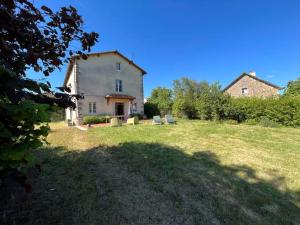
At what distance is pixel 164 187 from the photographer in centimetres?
490

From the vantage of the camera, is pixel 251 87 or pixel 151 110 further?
pixel 251 87

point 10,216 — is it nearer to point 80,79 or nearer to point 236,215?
point 236,215

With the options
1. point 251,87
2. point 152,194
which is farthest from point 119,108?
point 251,87

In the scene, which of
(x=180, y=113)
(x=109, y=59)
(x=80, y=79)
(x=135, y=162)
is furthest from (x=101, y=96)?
(x=135, y=162)

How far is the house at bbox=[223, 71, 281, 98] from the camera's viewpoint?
3175 cm

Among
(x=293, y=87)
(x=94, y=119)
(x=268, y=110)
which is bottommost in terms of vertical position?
(x=94, y=119)

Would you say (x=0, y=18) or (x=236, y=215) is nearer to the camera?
(x=0, y=18)

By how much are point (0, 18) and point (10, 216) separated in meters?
3.14

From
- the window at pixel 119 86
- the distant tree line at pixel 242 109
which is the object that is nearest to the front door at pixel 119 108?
the window at pixel 119 86

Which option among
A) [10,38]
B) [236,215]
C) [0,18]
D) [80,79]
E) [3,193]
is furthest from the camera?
[80,79]

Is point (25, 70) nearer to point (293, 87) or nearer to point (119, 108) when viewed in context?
point (119, 108)

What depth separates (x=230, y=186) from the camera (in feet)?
16.9

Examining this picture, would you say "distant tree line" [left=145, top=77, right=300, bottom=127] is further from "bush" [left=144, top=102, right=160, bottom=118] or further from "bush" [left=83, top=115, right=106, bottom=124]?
"bush" [left=83, top=115, right=106, bottom=124]

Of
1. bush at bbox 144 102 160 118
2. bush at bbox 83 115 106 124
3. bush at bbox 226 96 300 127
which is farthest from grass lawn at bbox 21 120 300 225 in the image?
bush at bbox 144 102 160 118
